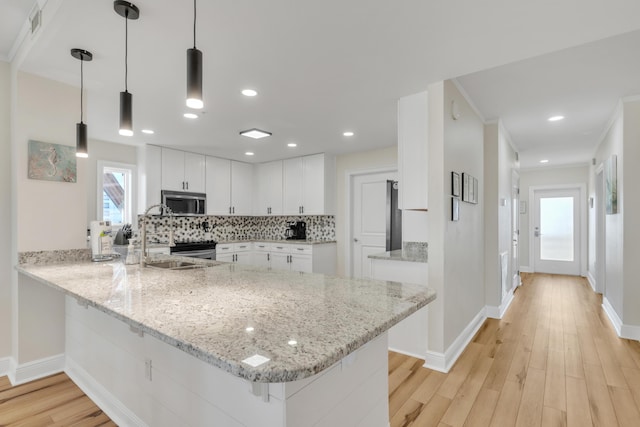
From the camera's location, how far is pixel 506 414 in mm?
1974

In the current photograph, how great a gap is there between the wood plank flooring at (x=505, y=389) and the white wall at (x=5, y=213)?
409 mm

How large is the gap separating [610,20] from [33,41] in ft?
11.1

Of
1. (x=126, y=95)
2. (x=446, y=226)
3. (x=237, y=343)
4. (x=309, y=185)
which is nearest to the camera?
(x=237, y=343)

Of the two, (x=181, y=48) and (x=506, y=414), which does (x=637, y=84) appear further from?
(x=181, y=48)

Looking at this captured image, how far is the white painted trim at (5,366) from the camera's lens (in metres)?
2.42

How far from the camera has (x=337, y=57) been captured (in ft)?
7.01

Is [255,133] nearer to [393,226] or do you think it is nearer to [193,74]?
[393,226]

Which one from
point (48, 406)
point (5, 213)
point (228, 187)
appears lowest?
point (48, 406)

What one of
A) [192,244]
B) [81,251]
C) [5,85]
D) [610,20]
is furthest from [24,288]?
[610,20]

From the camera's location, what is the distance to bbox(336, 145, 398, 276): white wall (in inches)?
195

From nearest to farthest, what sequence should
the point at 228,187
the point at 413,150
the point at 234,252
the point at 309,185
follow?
the point at 413,150 → the point at 309,185 → the point at 234,252 → the point at 228,187

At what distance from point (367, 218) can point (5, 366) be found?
4.24 m

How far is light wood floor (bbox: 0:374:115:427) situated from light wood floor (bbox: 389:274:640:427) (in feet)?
6.29

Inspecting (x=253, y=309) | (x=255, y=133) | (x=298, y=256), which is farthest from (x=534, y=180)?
(x=253, y=309)
